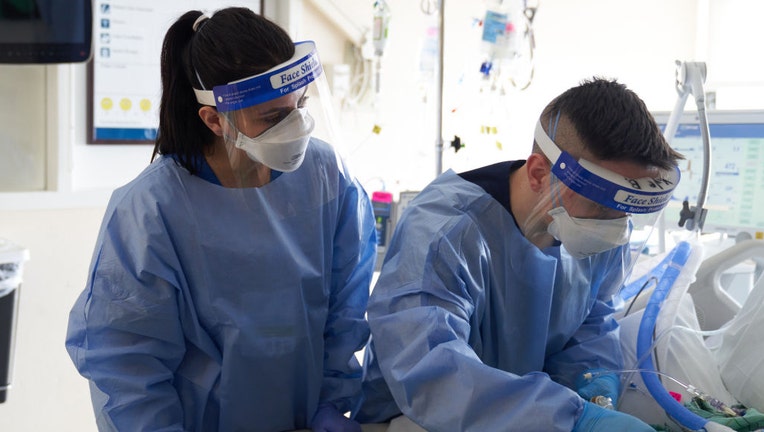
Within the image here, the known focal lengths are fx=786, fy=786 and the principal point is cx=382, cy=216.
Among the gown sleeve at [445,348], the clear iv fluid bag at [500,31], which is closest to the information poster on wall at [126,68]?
the clear iv fluid bag at [500,31]

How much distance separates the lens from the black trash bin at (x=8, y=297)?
248 centimetres

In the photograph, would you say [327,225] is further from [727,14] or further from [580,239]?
[727,14]

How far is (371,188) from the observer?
393 centimetres

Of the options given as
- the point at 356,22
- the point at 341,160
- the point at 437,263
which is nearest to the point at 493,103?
the point at 356,22

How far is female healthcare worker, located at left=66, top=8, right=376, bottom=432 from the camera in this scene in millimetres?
1336

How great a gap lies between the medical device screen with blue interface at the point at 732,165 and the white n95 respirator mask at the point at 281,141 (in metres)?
1.61

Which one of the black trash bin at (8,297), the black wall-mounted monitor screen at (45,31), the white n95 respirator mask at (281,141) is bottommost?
the black trash bin at (8,297)

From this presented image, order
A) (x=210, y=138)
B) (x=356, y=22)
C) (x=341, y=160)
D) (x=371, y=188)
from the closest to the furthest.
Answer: (x=210, y=138) < (x=341, y=160) < (x=356, y=22) < (x=371, y=188)

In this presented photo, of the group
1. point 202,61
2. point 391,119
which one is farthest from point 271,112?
point 391,119

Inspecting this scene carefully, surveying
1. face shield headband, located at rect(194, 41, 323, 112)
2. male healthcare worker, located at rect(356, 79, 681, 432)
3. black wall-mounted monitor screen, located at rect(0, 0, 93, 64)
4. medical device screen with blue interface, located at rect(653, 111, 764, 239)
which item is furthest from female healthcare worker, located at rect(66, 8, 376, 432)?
medical device screen with blue interface, located at rect(653, 111, 764, 239)

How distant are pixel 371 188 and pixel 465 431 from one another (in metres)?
2.79

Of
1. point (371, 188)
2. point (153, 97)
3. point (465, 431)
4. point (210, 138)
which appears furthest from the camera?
point (371, 188)

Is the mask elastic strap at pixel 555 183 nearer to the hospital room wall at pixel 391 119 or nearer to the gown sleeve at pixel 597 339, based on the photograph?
the gown sleeve at pixel 597 339

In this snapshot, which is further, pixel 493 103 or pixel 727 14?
pixel 727 14
